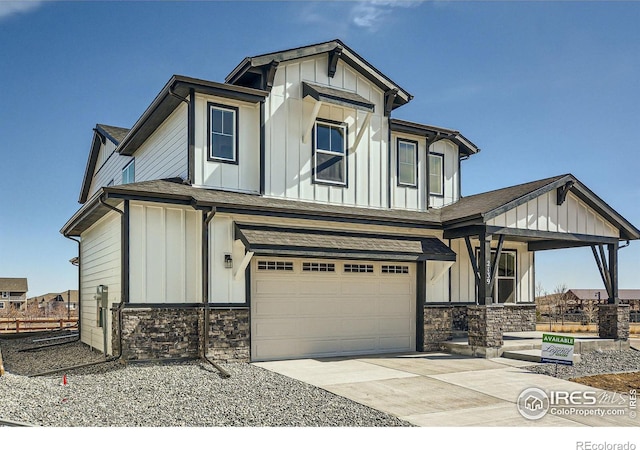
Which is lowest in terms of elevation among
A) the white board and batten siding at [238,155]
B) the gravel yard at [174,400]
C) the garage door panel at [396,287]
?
the gravel yard at [174,400]

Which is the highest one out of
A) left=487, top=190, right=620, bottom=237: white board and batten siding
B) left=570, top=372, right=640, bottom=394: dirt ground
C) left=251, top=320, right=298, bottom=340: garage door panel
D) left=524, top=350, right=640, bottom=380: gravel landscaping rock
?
left=487, top=190, right=620, bottom=237: white board and batten siding

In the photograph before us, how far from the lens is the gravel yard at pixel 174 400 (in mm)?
7051

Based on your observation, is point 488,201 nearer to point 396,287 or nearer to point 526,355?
point 396,287

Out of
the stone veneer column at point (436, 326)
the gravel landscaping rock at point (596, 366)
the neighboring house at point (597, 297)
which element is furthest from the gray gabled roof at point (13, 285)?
the gravel landscaping rock at point (596, 366)

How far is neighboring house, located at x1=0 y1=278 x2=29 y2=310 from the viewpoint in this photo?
194ft

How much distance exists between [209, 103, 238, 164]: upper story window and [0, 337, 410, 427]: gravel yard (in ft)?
15.4

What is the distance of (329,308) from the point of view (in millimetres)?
13383

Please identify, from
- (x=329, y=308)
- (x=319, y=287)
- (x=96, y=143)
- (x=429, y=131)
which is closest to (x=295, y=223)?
(x=319, y=287)

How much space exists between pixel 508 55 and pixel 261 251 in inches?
335

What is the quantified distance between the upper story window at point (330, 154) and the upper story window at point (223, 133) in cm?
212

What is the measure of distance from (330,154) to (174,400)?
7737 millimetres

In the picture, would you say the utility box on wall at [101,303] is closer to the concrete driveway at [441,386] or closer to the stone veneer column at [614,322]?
the concrete driveway at [441,386]

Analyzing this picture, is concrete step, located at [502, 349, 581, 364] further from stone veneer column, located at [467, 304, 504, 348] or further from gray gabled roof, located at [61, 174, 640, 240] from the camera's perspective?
gray gabled roof, located at [61, 174, 640, 240]

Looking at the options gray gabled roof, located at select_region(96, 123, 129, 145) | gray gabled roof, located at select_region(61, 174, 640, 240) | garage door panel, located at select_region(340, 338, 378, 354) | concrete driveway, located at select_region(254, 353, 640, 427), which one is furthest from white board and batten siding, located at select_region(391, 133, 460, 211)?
gray gabled roof, located at select_region(96, 123, 129, 145)
